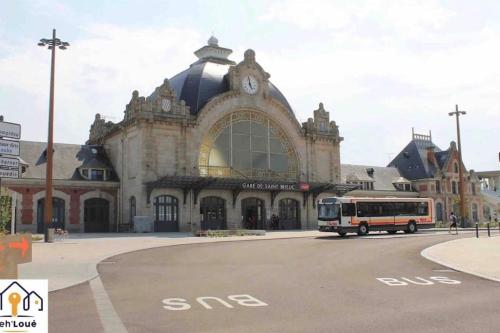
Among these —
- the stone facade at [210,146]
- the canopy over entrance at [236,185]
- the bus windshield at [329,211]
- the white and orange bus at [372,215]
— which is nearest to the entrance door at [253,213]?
the stone facade at [210,146]

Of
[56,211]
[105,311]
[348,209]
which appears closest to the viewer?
[105,311]

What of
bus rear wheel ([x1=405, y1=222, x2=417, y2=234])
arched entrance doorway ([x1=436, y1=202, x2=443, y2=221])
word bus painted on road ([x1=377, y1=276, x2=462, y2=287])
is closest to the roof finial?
bus rear wheel ([x1=405, y1=222, x2=417, y2=234])

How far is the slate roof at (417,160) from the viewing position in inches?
2844

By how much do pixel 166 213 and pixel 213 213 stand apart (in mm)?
4584

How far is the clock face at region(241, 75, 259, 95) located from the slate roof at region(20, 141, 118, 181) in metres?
14.7

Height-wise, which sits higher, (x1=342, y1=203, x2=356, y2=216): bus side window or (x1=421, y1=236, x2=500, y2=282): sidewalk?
(x1=342, y1=203, x2=356, y2=216): bus side window

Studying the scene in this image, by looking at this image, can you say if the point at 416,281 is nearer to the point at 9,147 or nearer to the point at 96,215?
the point at 9,147

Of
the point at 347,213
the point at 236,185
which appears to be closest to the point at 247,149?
the point at 236,185

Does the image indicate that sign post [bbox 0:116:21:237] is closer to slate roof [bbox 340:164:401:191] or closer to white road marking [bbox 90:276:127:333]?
white road marking [bbox 90:276:127:333]

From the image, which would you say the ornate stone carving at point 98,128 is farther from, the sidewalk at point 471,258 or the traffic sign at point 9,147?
the traffic sign at point 9,147

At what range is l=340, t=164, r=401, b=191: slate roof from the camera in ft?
223

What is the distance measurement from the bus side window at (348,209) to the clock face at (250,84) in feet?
56.4

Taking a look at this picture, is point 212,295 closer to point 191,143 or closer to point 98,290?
point 98,290

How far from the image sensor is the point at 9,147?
10.3m
